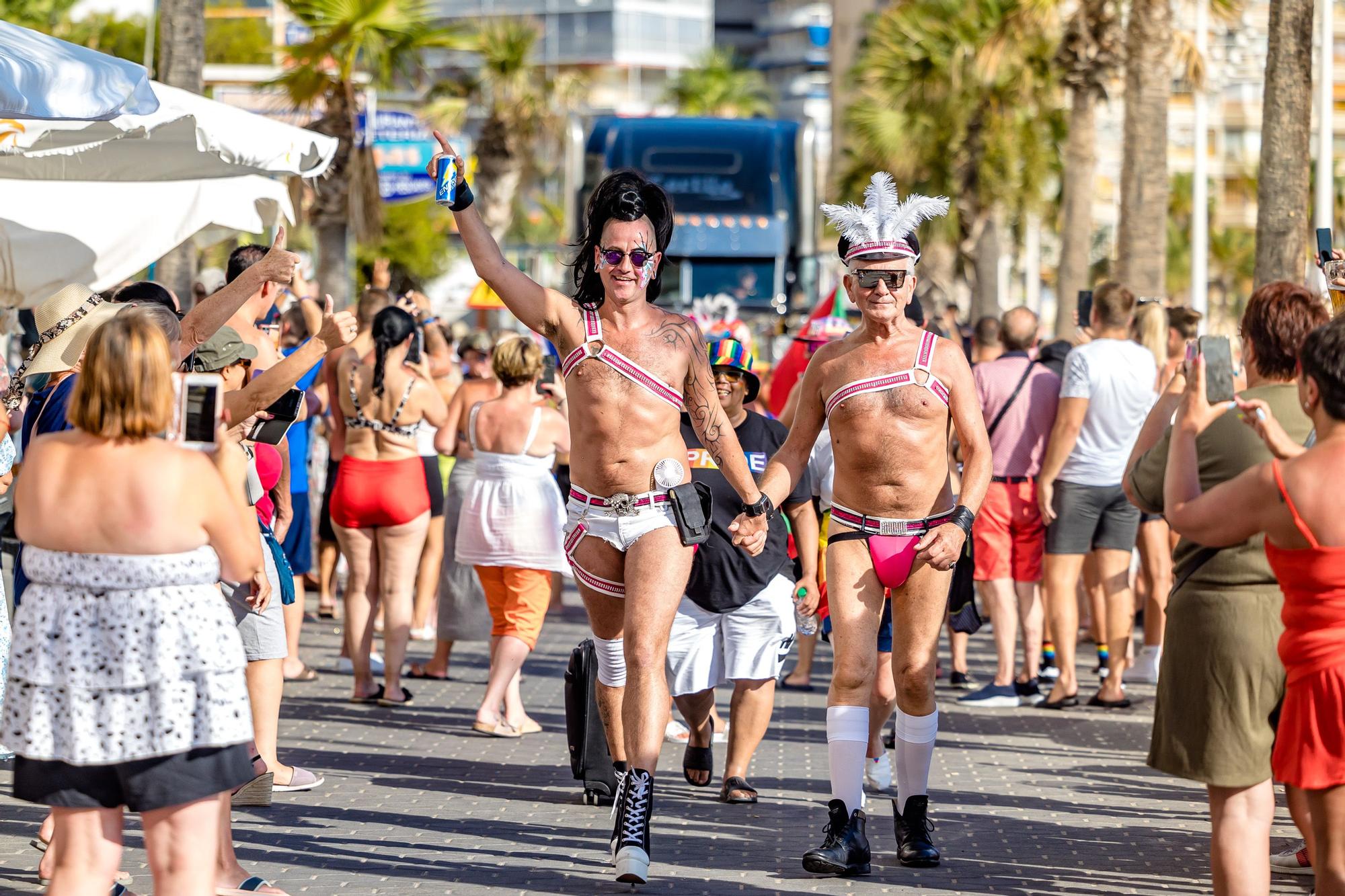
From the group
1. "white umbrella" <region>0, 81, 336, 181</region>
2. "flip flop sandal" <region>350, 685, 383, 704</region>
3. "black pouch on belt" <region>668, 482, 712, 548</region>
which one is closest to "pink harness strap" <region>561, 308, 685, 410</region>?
"black pouch on belt" <region>668, 482, 712, 548</region>

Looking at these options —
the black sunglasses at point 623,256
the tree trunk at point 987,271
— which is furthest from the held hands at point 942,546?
the tree trunk at point 987,271

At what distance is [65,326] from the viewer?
20.0 feet

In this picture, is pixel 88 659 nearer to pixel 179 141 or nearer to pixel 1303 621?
pixel 1303 621

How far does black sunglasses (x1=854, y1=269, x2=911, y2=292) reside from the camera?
21.1 feet

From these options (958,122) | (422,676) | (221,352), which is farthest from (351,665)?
(958,122)

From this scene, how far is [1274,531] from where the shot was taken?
4469mm

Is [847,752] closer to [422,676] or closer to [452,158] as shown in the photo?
[452,158]

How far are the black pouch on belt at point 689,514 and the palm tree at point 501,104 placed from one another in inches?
1397

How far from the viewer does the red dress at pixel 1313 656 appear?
439 cm

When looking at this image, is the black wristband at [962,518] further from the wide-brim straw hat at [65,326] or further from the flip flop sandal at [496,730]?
the flip flop sandal at [496,730]

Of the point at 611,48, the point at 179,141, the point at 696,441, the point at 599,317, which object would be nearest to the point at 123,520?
the point at 599,317

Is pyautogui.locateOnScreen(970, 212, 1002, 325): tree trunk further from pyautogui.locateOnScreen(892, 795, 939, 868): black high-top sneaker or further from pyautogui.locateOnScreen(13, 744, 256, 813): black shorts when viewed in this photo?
pyautogui.locateOnScreen(13, 744, 256, 813): black shorts

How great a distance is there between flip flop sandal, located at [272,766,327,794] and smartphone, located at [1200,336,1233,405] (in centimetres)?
457

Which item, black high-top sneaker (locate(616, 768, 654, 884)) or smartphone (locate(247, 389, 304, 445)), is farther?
smartphone (locate(247, 389, 304, 445))
